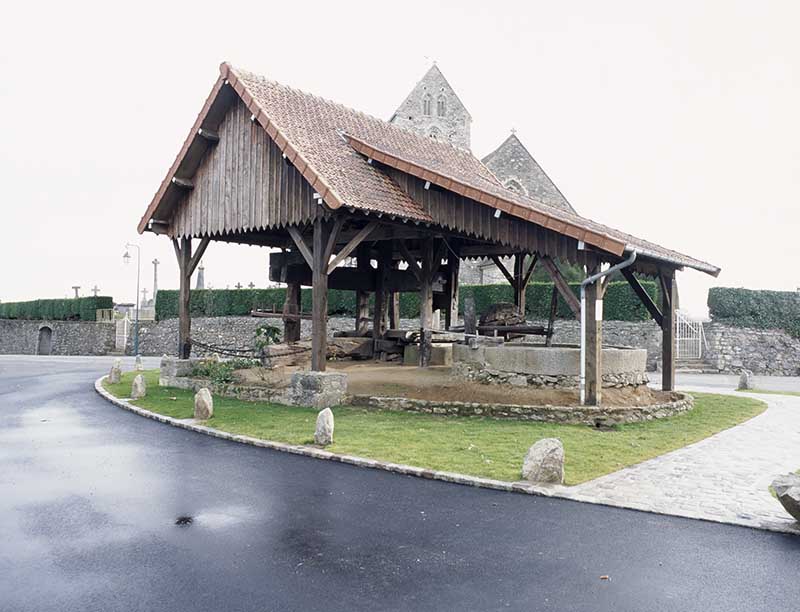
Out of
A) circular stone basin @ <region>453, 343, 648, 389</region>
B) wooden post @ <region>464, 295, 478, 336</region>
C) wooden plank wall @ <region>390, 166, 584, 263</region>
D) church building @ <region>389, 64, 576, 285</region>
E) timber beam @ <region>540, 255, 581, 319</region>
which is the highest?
church building @ <region>389, 64, 576, 285</region>

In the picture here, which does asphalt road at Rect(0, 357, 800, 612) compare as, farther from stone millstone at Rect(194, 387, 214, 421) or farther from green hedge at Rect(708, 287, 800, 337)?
green hedge at Rect(708, 287, 800, 337)

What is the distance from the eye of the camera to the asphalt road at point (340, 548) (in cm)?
433

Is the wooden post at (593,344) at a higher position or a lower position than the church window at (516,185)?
lower

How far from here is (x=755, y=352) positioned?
1160 inches

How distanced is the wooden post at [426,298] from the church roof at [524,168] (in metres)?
27.0

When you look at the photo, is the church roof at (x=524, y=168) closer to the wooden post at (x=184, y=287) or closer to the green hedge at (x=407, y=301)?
the green hedge at (x=407, y=301)

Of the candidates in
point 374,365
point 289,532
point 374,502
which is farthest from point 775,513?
point 374,365

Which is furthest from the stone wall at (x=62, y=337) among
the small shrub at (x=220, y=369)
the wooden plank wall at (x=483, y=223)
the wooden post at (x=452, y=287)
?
the wooden plank wall at (x=483, y=223)

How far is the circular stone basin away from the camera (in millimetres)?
12578

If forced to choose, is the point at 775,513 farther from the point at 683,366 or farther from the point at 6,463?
the point at 683,366

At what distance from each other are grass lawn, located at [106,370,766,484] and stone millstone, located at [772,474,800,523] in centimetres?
209

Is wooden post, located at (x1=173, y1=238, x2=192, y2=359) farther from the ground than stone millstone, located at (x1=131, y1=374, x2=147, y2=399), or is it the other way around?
wooden post, located at (x1=173, y1=238, x2=192, y2=359)

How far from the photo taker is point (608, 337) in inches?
1192

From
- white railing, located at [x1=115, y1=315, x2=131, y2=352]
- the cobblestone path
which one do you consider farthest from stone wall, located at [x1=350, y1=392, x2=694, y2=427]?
white railing, located at [x1=115, y1=315, x2=131, y2=352]
